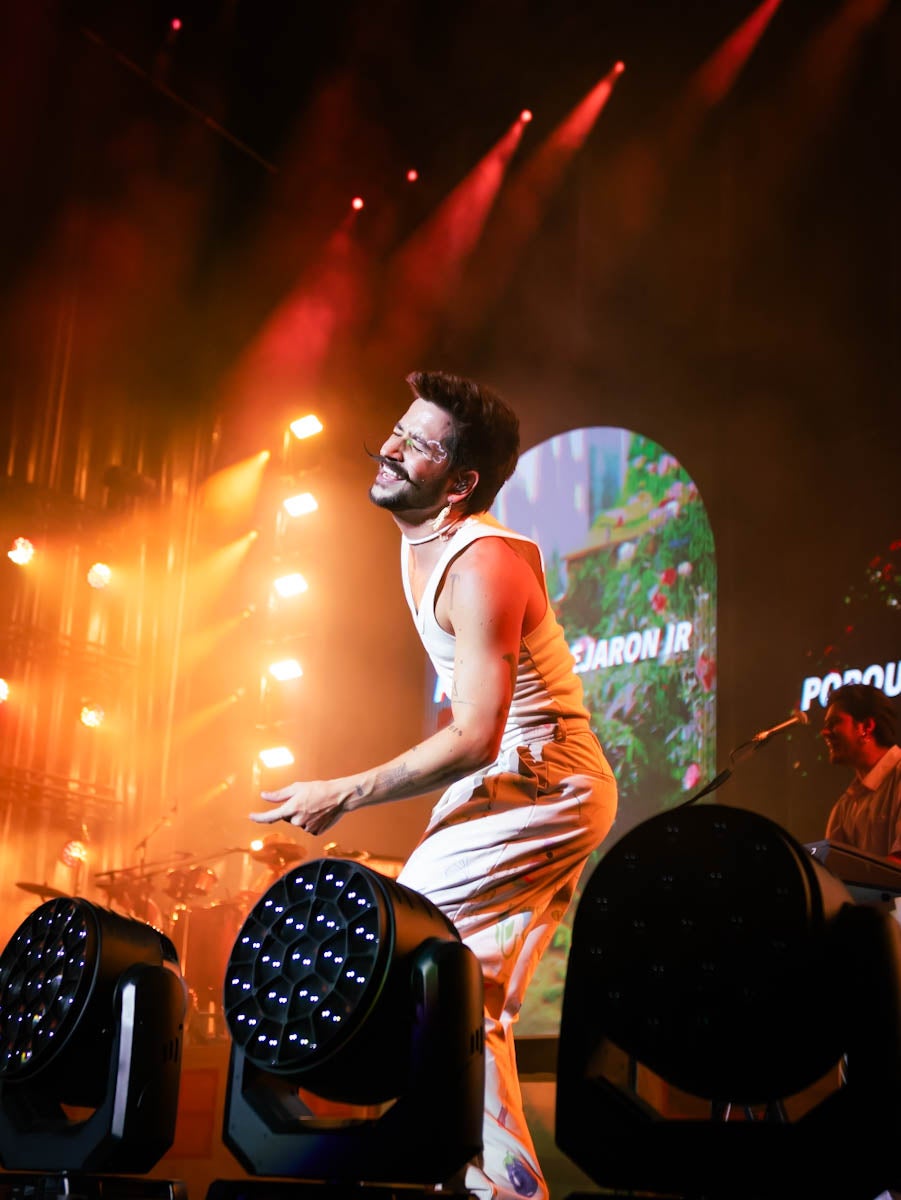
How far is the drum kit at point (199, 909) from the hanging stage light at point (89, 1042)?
219 inches

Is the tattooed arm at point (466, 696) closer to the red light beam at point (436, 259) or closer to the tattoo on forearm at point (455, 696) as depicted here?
the tattoo on forearm at point (455, 696)

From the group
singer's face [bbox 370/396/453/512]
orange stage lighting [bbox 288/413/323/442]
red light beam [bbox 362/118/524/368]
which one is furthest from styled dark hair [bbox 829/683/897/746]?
orange stage lighting [bbox 288/413/323/442]

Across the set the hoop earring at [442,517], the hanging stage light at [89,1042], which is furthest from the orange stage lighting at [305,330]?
the hanging stage light at [89,1042]

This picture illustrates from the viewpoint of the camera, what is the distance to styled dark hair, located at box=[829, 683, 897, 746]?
581 centimetres

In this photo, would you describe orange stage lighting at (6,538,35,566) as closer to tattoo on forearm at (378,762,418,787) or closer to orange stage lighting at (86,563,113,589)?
orange stage lighting at (86,563,113,589)

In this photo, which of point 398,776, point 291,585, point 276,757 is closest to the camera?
point 398,776

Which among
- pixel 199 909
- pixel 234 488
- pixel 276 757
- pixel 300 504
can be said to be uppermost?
pixel 234 488

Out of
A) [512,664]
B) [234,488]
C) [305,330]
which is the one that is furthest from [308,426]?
[512,664]

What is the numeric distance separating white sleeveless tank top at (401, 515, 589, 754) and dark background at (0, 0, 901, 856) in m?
4.55

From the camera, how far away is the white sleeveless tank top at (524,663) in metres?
2.50

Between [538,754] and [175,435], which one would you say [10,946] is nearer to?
[538,754]

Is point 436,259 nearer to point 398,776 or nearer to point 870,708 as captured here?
point 870,708

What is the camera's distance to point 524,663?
2.53m

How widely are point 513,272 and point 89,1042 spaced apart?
8.89 m
